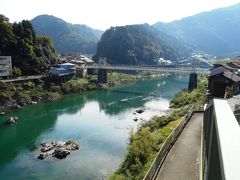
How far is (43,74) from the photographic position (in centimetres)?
5166

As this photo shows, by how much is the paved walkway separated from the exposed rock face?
30.4 feet

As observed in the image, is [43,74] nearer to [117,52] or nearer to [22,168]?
[22,168]

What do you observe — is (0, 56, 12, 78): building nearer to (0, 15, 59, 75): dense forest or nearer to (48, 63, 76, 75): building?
(0, 15, 59, 75): dense forest

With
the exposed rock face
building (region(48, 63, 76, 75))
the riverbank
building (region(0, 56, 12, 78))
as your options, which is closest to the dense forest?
building (region(0, 56, 12, 78))

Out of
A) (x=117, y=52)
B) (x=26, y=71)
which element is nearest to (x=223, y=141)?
(x=26, y=71)

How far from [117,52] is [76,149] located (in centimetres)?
8042

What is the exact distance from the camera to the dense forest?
4847 cm

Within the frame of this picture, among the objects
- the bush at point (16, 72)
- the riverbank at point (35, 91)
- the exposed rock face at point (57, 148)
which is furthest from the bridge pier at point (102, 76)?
the exposed rock face at point (57, 148)

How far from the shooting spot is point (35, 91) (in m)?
44.6

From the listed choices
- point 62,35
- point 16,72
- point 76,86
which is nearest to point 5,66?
point 16,72

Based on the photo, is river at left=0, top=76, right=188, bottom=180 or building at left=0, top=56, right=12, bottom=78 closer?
river at left=0, top=76, right=188, bottom=180

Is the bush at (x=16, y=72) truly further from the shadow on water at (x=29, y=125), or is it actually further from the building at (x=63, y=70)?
the shadow on water at (x=29, y=125)

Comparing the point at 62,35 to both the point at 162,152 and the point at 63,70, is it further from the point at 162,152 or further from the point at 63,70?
the point at 162,152

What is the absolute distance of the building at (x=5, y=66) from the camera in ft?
146
